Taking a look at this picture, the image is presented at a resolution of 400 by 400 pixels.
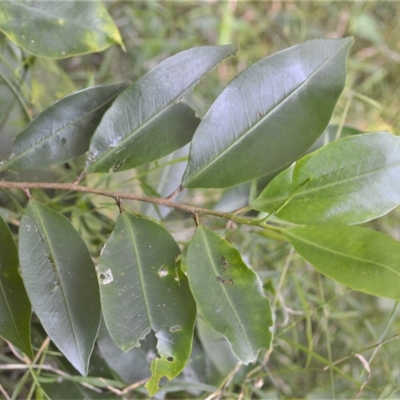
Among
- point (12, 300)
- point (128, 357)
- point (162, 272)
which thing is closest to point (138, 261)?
point (162, 272)

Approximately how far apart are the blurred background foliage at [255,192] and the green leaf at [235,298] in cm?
15

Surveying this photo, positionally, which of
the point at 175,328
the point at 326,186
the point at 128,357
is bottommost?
the point at 128,357

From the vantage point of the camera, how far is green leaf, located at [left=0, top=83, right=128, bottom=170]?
52 centimetres

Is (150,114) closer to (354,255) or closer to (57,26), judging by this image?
(57,26)

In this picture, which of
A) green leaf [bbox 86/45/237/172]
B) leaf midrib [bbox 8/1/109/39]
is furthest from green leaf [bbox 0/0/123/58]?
green leaf [bbox 86/45/237/172]

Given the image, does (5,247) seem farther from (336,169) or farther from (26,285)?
(336,169)

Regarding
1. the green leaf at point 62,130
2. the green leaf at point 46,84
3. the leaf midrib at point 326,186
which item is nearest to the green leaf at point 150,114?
the green leaf at point 62,130

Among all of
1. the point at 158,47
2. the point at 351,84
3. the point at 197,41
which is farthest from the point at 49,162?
the point at 351,84

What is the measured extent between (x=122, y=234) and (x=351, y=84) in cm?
117

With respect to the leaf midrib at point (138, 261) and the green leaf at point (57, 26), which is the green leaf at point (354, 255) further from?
the green leaf at point (57, 26)

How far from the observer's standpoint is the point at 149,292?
473 millimetres

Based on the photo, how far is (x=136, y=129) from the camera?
1.67ft

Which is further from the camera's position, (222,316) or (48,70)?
(48,70)

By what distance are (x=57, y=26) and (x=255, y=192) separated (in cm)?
38
